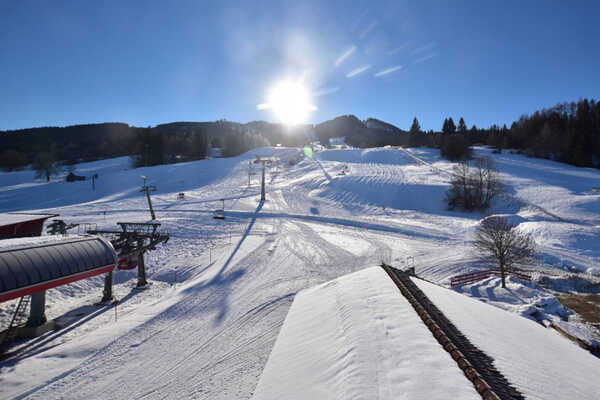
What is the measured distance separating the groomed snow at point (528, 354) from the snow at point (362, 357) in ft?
4.33

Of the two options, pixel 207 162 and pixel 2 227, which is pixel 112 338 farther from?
pixel 207 162

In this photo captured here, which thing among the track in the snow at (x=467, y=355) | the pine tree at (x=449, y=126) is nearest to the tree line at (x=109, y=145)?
the pine tree at (x=449, y=126)

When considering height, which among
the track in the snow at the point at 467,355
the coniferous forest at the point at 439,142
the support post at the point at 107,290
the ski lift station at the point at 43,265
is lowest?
the support post at the point at 107,290

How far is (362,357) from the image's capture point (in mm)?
6012

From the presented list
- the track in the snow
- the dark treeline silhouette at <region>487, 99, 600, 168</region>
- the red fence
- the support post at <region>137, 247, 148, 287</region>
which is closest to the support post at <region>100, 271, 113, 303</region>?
the support post at <region>137, 247, 148, 287</region>

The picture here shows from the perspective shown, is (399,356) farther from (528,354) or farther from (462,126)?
(462,126)

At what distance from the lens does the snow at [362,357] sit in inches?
198

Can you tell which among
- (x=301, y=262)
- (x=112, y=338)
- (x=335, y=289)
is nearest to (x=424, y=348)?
(x=335, y=289)

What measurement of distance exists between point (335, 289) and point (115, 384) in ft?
27.1

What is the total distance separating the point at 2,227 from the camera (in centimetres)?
1650

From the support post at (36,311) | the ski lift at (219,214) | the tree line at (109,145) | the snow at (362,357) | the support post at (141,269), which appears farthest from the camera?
the tree line at (109,145)

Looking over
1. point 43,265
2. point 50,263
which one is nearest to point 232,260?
point 50,263

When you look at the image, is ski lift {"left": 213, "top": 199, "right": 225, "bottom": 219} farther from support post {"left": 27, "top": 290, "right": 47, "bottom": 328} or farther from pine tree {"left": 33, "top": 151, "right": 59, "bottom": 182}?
pine tree {"left": 33, "top": 151, "right": 59, "bottom": 182}

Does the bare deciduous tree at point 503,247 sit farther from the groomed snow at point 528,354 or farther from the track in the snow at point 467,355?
the track in the snow at point 467,355
